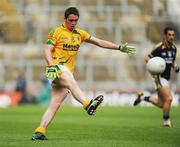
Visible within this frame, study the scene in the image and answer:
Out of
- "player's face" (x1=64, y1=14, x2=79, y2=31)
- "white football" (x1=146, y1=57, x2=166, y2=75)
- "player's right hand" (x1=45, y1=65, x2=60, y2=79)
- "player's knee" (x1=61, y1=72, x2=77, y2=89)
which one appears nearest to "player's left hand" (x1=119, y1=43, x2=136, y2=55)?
"player's face" (x1=64, y1=14, x2=79, y2=31)

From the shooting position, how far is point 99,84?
117 ft

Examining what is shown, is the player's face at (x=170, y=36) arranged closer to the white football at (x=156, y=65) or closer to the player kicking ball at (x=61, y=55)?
the white football at (x=156, y=65)

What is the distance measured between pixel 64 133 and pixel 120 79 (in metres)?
21.7

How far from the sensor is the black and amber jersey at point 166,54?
1742 cm

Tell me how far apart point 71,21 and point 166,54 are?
6.10 metres

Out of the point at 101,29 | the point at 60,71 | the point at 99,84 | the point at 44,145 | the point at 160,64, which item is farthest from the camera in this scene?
the point at 101,29

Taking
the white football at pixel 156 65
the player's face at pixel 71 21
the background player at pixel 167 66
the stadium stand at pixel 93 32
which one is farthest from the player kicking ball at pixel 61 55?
the stadium stand at pixel 93 32

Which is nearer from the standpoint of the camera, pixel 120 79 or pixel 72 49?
pixel 72 49

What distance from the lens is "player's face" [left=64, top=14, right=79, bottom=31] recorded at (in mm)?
11750

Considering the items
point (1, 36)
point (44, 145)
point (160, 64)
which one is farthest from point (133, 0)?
point (44, 145)

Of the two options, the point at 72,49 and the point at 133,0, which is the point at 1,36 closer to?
the point at 133,0

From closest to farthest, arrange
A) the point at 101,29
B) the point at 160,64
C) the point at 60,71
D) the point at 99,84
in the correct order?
the point at 60,71 < the point at 160,64 < the point at 99,84 < the point at 101,29

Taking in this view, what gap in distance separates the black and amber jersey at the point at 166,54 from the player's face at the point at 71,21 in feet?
18.8

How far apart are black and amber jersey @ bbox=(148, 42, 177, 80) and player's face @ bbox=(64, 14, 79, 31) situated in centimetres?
574
